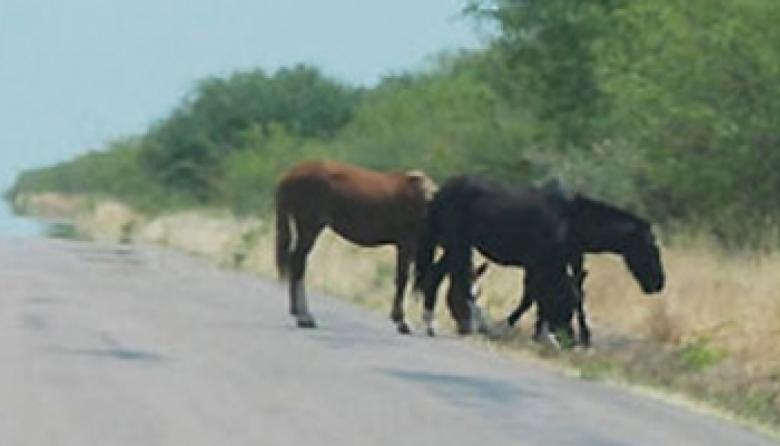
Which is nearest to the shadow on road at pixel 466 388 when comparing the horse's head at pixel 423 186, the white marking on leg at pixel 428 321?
the white marking on leg at pixel 428 321

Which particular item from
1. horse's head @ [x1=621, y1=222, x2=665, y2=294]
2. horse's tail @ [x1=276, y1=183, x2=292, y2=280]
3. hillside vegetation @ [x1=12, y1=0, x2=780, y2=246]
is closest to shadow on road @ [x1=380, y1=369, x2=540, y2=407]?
horse's head @ [x1=621, y1=222, x2=665, y2=294]

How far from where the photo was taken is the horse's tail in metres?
25.8

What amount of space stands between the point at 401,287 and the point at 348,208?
3.75 feet

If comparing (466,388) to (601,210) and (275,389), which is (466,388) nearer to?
(275,389)

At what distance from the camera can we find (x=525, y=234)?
24969 millimetres

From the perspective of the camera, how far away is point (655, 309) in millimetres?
25766

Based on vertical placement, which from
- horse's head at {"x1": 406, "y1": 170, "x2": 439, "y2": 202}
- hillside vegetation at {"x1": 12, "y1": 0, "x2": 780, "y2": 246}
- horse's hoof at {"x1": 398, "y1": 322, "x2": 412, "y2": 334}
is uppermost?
hillside vegetation at {"x1": 12, "y1": 0, "x2": 780, "y2": 246}

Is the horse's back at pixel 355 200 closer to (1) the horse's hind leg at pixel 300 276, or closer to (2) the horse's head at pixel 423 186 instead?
(2) the horse's head at pixel 423 186

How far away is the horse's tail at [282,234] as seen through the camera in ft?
84.6

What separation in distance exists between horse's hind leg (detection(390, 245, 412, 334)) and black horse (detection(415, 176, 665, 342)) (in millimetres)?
178

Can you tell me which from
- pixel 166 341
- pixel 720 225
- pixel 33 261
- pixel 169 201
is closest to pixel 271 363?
pixel 166 341

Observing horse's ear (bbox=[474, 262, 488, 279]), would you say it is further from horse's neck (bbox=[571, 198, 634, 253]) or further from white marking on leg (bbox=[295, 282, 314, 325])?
white marking on leg (bbox=[295, 282, 314, 325])

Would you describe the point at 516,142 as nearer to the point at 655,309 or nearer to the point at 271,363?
the point at 655,309

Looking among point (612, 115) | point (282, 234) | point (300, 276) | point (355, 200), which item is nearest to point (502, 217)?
point (355, 200)
